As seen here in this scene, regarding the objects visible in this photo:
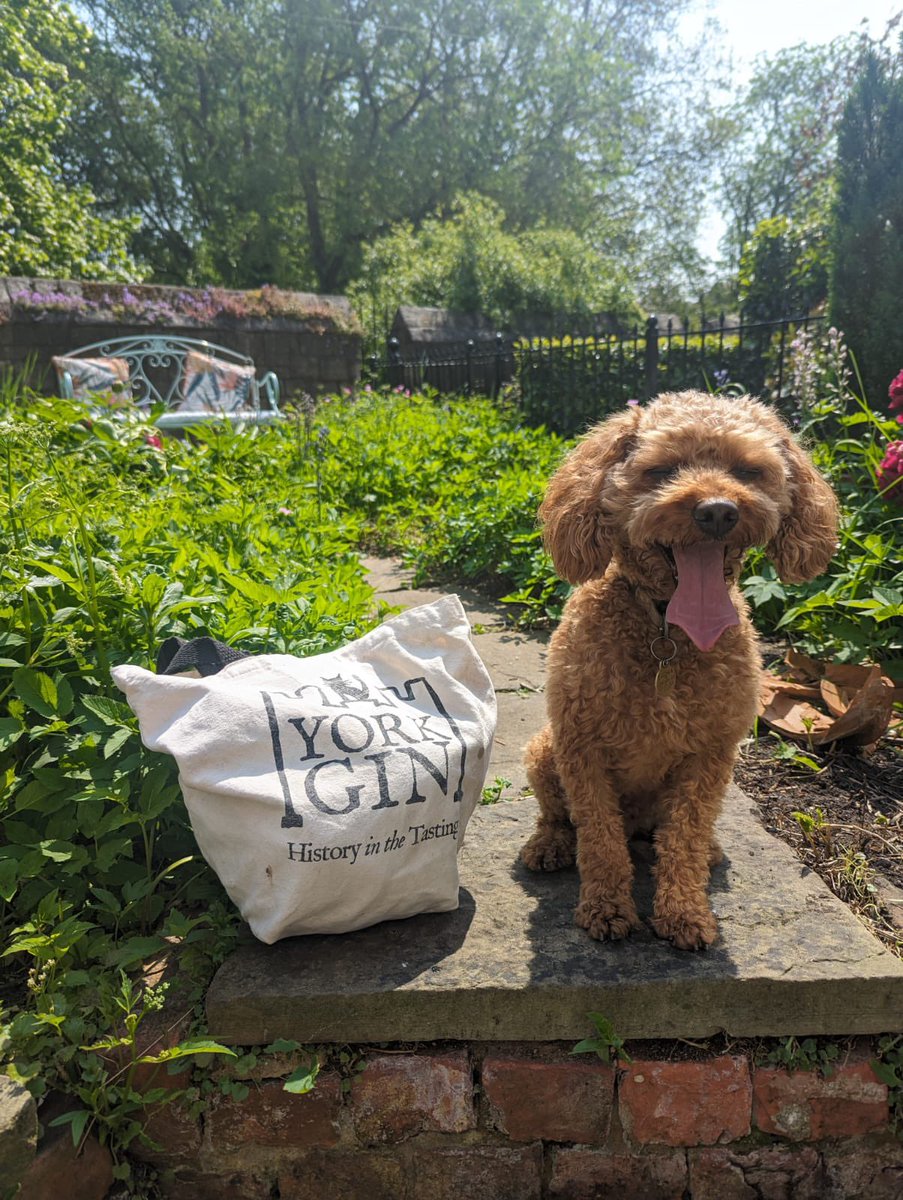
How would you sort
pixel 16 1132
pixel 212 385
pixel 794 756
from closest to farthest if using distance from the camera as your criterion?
pixel 16 1132 → pixel 794 756 → pixel 212 385

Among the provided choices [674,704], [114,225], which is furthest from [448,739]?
[114,225]

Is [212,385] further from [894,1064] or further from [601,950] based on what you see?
[894,1064]

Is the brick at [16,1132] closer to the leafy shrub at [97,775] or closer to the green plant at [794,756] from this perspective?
the leafy shrub at [97,775]

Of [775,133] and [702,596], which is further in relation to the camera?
[775,133]

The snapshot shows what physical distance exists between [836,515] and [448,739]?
1.20 metres

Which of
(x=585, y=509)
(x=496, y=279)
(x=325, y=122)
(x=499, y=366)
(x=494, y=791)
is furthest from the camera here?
(x=325, y=122)

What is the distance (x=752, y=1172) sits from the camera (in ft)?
5.50

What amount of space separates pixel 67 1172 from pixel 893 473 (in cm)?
358

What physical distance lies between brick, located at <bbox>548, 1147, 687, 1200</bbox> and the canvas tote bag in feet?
1.95

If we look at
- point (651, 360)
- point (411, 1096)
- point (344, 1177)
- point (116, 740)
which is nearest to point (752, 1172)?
point (411, 1096)

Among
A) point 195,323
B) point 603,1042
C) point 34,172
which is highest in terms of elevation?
point 34,172

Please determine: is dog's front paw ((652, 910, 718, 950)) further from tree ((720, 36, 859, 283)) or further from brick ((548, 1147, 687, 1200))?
tree ((720, 36, 859, 283))

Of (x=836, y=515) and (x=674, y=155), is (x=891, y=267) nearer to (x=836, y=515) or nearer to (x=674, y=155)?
(x=836, y=515)

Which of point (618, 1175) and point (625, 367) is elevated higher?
point (625, 367)
